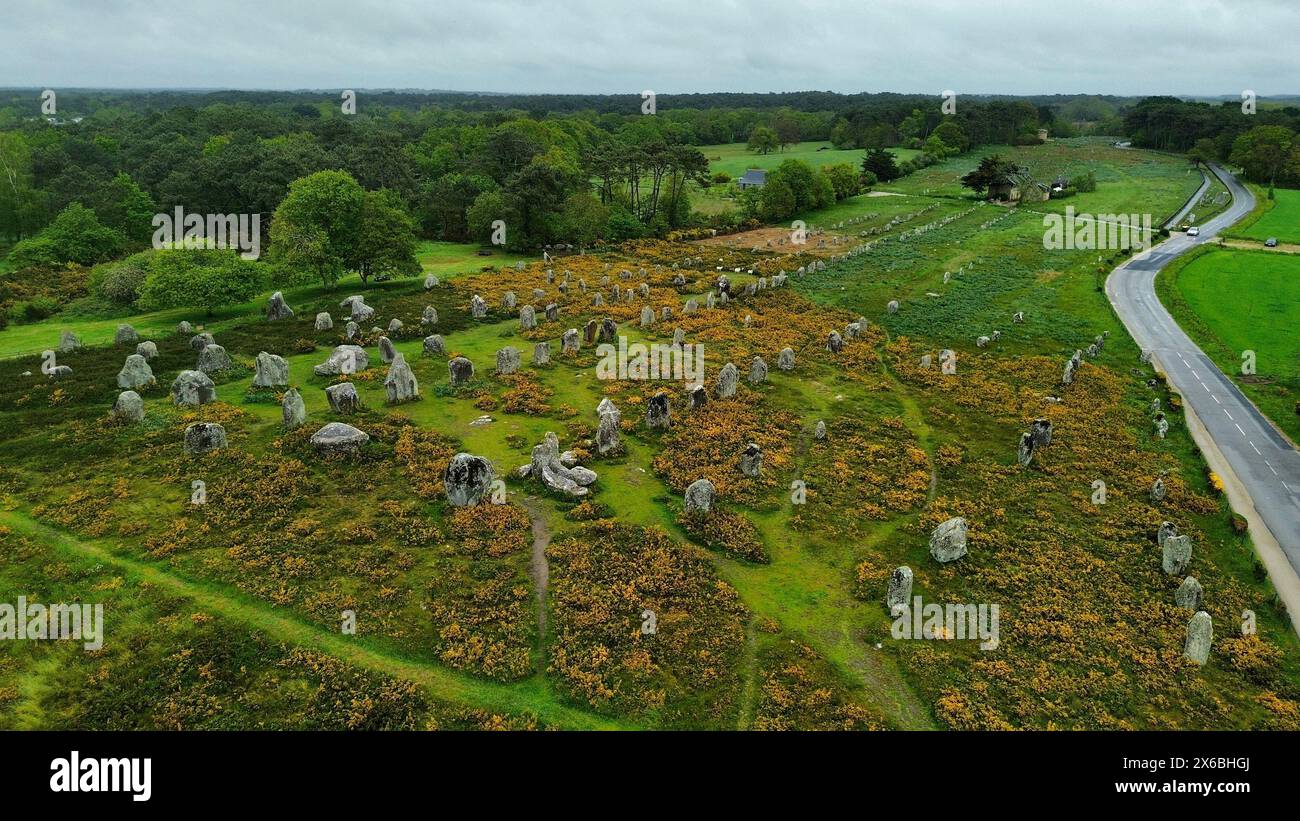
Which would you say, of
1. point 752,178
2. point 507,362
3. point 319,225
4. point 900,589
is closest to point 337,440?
point 507,362

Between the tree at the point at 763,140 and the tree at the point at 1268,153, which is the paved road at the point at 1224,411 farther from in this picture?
the tree at the point at 763,140

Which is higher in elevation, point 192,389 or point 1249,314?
point 1249,314

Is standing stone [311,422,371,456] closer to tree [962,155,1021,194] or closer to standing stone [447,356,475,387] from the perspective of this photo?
standing stone [447,356,475,387]

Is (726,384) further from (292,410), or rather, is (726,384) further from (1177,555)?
(292,410)

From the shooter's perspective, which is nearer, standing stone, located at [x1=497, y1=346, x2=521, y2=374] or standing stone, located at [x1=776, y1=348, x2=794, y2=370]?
standing stone, located at [x1=497, y1=346, x2=521, y2=374]

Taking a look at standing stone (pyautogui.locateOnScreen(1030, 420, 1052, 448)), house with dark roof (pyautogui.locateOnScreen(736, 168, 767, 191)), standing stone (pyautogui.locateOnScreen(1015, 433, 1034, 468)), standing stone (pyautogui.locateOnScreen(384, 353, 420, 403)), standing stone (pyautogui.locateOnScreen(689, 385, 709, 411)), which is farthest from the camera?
house with dark roof (pyautogui.locateOnScreen(736, 168, 767, 191))

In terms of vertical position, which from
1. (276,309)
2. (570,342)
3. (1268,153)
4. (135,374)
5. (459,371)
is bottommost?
(135,374)

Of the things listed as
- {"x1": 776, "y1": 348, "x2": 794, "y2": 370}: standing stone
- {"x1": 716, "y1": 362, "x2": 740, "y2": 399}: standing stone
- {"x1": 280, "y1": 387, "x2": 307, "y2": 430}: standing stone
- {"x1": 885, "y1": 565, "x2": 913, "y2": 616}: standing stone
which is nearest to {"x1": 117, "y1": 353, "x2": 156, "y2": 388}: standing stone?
{"x1": 280, "y1": 387, "x2": 307, "y2": 430}: standing stone
